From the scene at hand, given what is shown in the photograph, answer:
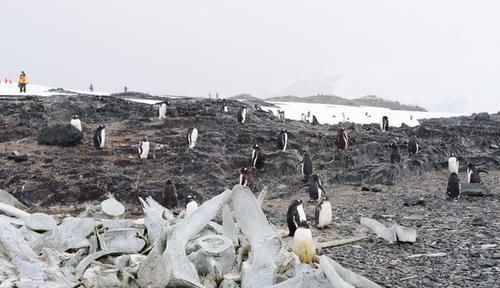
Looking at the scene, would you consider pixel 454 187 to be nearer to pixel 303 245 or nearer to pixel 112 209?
pixel 303 245

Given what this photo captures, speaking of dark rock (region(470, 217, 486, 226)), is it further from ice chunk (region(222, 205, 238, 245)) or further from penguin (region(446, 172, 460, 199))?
ice chunk (region(222, 205, 238, 245))

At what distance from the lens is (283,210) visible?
1093cm

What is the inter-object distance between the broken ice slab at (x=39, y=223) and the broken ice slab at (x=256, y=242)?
2.12 metres

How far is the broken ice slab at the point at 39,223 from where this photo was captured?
5.50 meters

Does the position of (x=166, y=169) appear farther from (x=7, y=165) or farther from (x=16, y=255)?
(x=16, y=255)

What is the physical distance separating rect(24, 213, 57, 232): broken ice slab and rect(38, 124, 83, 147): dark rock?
1035cm

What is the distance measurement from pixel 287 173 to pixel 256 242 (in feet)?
33.8

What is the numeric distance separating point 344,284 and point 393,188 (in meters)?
9.37

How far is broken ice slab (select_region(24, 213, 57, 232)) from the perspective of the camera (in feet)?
18.0

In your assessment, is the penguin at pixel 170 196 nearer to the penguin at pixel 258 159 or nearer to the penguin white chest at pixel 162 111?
the penguin at pixel 258 159

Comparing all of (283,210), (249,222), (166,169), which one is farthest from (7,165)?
(249,222)

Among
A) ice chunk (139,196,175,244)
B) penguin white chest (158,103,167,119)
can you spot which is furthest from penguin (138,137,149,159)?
ice chunk (139,196,175,244)

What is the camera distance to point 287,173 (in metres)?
14.7

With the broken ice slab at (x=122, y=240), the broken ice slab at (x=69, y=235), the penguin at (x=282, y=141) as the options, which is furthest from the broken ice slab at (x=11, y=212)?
the penguin at (x=282, y=141)
